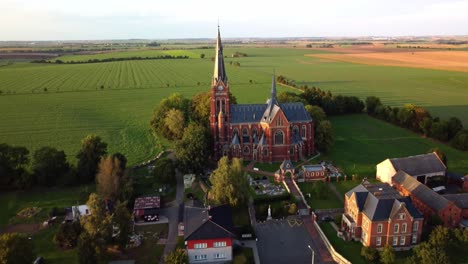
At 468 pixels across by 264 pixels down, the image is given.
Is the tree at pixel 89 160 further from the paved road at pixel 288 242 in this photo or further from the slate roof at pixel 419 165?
the slate roof at pixel 419 165

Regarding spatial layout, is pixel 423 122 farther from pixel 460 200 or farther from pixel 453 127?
pixel 460 200

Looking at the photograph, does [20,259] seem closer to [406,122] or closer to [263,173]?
[263,173]

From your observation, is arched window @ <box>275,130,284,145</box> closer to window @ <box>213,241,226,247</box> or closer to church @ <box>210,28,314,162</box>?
church @ <box>210,28,314,162</box>

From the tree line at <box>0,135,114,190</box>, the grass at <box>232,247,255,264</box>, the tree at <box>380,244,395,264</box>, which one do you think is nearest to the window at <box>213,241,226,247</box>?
the grass at <box>232,247,255,264</box>

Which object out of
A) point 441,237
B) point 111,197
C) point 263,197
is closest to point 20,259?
point 111,197

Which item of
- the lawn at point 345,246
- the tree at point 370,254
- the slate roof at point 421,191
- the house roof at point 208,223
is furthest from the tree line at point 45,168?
the slate roof at point 421,191

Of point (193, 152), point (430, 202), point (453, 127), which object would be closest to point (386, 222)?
point (430, 202)
